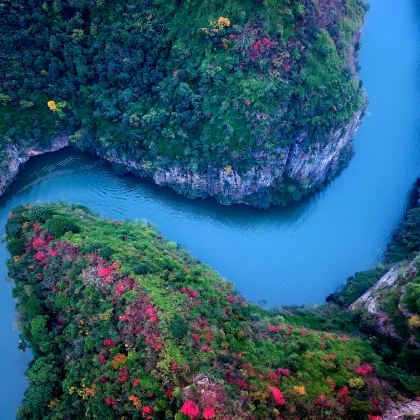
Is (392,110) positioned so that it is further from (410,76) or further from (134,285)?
(134,285)

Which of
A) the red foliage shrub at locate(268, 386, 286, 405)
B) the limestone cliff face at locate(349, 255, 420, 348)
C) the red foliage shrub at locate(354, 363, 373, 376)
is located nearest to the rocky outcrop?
the red foliage shrub at locate(268, 386, 286, 405)

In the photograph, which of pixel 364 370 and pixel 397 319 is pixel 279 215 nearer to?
pixel 397 319

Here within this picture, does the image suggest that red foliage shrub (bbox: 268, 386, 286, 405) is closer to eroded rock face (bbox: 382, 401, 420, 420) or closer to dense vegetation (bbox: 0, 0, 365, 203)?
eroded rock face (bbox: 382, 401, 420, 420)

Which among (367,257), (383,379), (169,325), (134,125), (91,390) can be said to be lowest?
(383,379)

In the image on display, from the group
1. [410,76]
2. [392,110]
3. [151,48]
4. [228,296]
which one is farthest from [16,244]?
[410,76]

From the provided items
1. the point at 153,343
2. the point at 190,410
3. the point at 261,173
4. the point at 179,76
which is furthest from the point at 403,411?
the point at 179,76
